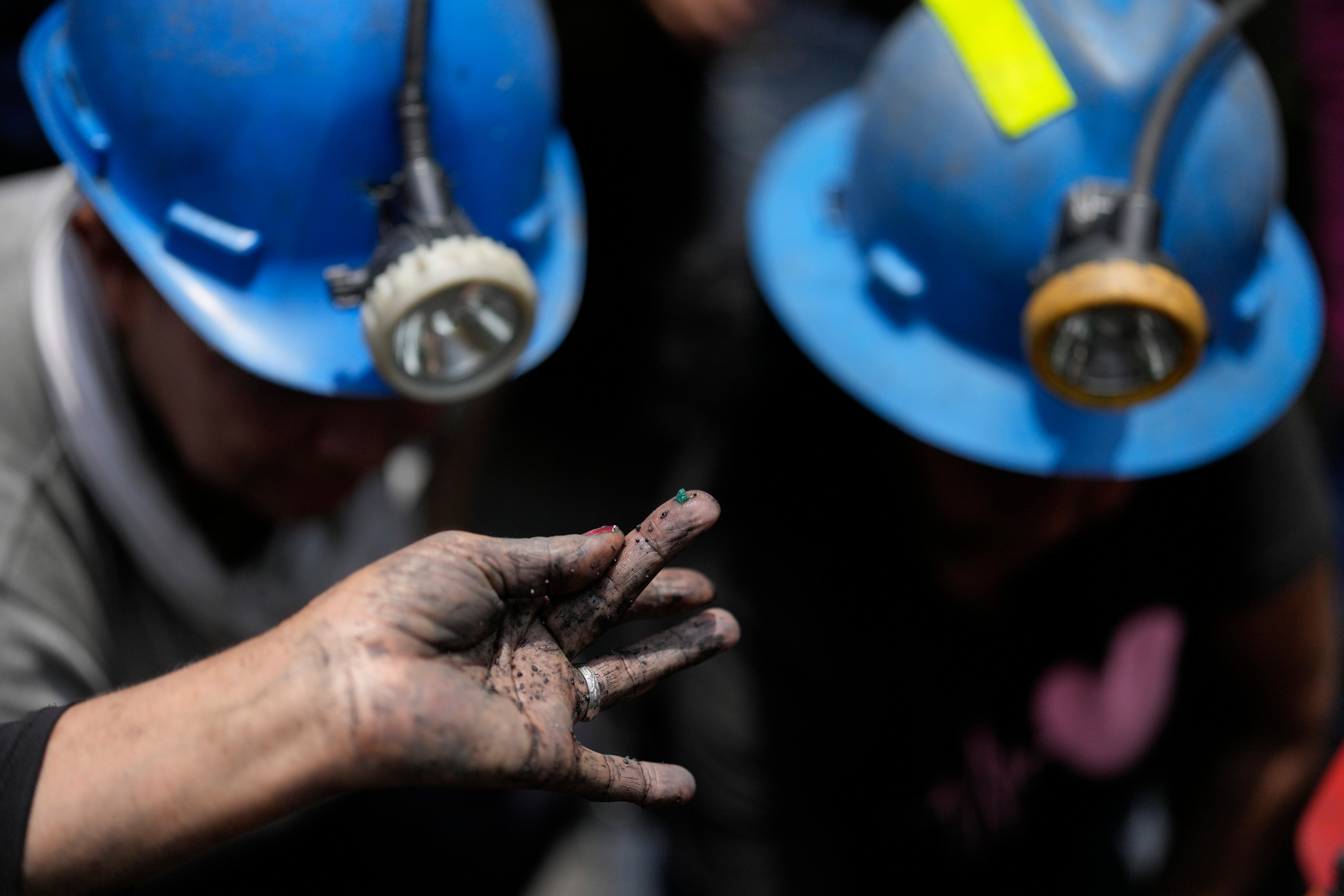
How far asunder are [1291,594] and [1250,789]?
47 centimetres

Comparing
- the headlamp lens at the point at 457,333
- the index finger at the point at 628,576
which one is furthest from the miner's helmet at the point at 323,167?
the index finger at the point at 628,576

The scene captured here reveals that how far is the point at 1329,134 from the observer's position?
2457 mm

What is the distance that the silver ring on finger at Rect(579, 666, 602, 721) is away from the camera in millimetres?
929

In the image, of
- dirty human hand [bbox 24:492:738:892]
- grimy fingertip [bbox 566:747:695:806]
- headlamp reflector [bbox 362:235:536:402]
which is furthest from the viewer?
headlamp reflector [bbox 362:235:536:402]

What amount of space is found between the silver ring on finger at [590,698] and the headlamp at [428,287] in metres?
0.41

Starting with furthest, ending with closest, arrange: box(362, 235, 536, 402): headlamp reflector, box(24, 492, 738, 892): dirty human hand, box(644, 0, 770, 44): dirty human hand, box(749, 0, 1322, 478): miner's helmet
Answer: box(644, 0, 770, 44): dirty human hand, box(749, 0, 1322, 478): miner's helmet, box(362, 235, 536, 402): headlamp reflector, box(24, 492, 738, 892): dirty human hand

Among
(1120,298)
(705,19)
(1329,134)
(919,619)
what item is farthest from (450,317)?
(1329,134)

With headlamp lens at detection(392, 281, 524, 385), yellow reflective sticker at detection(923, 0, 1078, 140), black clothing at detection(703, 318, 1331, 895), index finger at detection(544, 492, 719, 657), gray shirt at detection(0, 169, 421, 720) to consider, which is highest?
yellow reflective sticker at detection(923, 0, 1078, 140)

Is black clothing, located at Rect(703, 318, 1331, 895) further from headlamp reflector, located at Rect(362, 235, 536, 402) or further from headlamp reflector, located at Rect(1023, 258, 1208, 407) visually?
headlamp reflector, located at Rect(362, 235, 536, 402)

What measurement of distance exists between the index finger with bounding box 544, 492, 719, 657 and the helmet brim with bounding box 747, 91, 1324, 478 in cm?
55

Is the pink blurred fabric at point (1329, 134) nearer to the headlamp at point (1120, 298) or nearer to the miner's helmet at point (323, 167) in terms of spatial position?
the headlamp at point (1120, 298)

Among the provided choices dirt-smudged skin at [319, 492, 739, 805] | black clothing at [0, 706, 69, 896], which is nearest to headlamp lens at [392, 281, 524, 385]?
dirt-smudged skin at [319, 492, 739, 805]

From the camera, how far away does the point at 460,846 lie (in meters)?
1.95

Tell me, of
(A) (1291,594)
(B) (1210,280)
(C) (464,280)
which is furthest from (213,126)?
(A) (1291,594)
